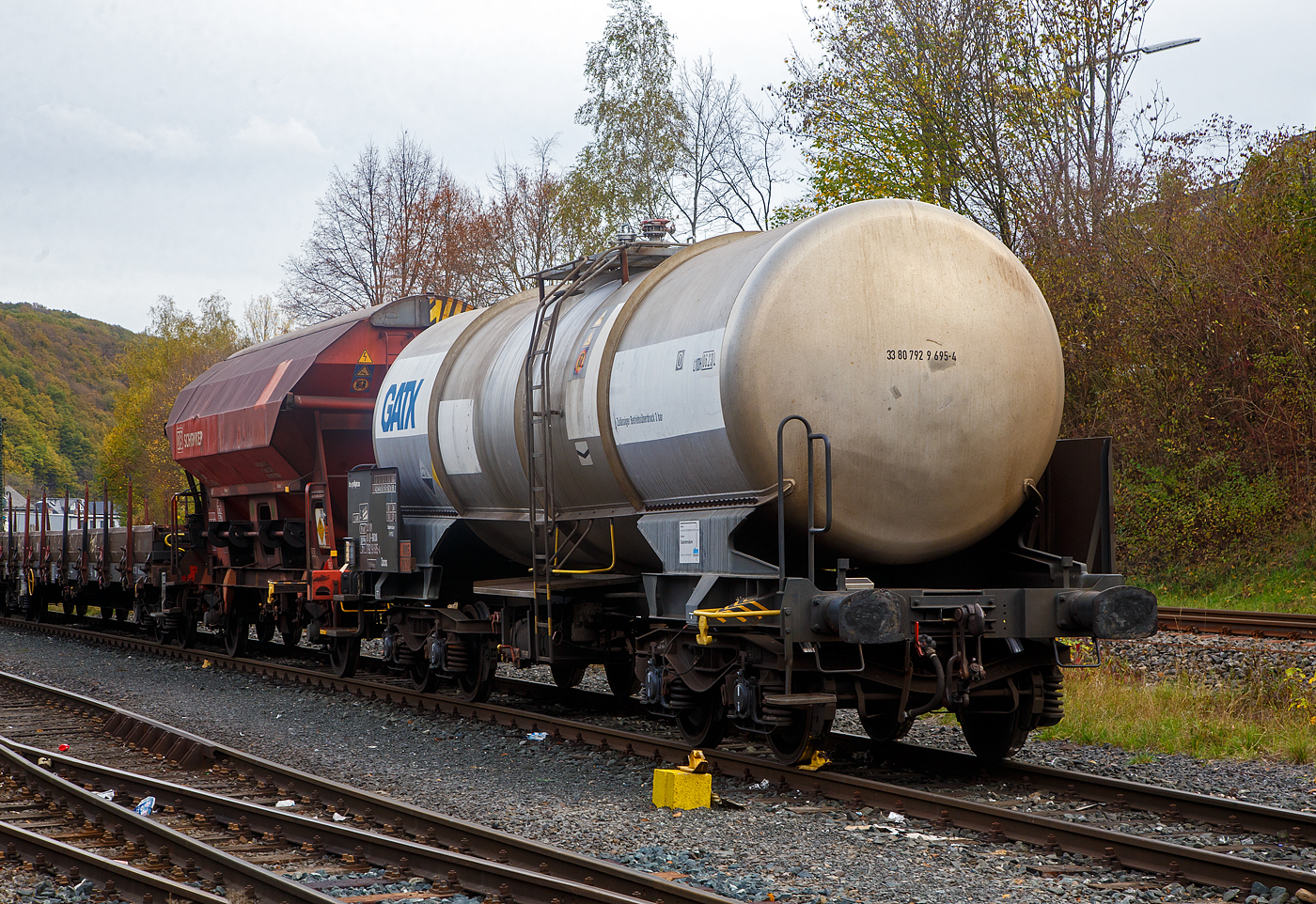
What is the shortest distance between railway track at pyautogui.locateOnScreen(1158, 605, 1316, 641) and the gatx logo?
29.2 ft

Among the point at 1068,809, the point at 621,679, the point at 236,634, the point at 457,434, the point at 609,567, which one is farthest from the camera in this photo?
the point at 236,634

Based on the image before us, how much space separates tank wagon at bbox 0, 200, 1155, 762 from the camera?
7.32 m

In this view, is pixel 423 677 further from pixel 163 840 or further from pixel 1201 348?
pixel 1201 348

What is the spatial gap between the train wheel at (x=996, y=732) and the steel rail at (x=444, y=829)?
357 cm

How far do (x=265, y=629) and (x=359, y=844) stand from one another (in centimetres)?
1157

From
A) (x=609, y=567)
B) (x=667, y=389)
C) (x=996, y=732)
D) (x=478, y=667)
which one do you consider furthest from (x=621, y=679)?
(x=667, y=389)

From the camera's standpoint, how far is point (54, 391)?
12244 centimetres

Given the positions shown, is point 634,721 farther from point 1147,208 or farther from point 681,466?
point 1147,208

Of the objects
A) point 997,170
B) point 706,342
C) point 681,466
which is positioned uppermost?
point 997,170

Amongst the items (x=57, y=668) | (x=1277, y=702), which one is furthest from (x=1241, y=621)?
(x=57, y=668)

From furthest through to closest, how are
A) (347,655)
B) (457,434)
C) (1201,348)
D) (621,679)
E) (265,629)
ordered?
1. (1201,348)
2. (265,629)
3. (347,655)
4. (621,679)
5. (457,434)

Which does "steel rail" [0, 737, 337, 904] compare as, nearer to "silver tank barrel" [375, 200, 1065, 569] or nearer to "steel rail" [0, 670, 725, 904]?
"steel rail" [0, 670, 725, 904]

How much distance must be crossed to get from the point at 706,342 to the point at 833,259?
0.96m

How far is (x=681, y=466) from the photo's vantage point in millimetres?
8023
